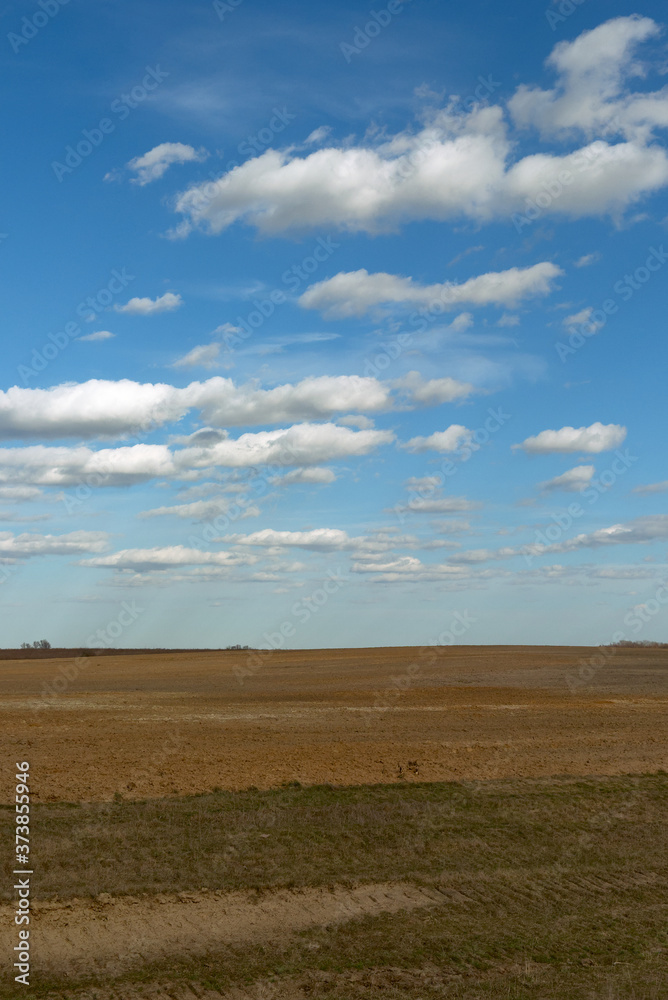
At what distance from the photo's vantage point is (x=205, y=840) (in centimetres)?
1505

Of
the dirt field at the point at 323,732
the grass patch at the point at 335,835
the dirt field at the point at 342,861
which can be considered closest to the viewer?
the dirt field at the point at 342,861

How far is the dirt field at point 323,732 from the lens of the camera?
21078 millimetres

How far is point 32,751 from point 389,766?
1009 centimetres

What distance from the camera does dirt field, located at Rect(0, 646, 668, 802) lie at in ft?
69.2

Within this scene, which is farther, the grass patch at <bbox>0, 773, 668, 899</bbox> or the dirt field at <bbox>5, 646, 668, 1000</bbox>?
the grass patch at <bbox>0, 773, 668, 899</bbox>

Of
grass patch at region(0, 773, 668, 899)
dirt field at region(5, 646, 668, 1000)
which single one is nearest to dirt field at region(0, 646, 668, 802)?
dirt field at region(5, 646, 668, 1000)

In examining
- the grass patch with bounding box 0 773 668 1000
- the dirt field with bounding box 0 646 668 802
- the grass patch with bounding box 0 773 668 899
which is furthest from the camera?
the dirt field with bounding box 0 646 668 802

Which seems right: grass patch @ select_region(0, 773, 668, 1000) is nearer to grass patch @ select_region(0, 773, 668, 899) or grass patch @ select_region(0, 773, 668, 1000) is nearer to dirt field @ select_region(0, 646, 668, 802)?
grass patch @ select_region(0, 773, 668, 899)

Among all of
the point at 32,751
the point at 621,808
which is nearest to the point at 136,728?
the point at 32,751

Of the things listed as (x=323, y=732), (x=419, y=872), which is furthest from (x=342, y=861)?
(x=323, y=732)

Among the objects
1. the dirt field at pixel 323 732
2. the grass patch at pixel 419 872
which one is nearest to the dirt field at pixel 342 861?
the grass patch at pixel 419 872

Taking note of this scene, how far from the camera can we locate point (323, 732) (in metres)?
29.8

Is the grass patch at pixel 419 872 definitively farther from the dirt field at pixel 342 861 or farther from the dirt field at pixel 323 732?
the dirt field at pixel 323 732

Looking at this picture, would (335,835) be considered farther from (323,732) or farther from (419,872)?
(323,732)
